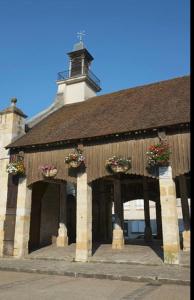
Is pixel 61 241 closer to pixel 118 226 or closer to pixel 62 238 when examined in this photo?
pixel 62 238

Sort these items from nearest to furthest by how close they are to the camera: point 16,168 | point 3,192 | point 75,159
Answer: point 75,159, point 16,168, point 3,192

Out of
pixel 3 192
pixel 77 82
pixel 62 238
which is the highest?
pixel 77 82

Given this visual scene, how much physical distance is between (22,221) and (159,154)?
7.35m

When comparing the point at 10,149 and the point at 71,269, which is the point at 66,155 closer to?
the point at 10,149

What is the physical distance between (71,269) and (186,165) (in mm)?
5689

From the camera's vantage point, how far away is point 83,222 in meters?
12.8

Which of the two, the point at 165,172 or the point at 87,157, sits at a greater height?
the point at 87,157

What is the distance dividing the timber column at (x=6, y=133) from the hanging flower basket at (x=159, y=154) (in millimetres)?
7589

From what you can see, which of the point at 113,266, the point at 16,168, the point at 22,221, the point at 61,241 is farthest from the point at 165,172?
the point at 61,241

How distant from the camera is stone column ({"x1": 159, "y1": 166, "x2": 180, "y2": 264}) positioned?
10844 millimetres

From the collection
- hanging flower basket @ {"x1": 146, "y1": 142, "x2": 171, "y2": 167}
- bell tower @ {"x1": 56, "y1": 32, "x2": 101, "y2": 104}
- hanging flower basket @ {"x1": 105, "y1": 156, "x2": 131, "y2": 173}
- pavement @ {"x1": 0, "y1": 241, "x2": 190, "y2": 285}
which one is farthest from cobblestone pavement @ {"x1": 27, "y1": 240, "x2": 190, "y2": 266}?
bell tower @ {"x1": 56, "y1": 32, "x2": 101, "y2": 104}

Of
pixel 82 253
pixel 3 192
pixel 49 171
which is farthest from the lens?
pixel 3 192

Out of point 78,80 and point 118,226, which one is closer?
point 118,226

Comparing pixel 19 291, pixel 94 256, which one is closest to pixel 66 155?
pixel 94 256
